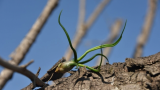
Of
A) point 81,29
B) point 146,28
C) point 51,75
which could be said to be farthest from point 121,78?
point 146,28

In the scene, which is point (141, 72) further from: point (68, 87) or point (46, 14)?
point (46, 14)

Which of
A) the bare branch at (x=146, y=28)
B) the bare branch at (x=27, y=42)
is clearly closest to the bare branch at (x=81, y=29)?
the bare branch at (x=146, y=28)

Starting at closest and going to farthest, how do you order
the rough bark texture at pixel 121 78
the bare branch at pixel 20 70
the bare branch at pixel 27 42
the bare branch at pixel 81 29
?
the bare branch at pixel 20 70 < the rough bark texture at pixel 121 78 < the bare branch at pixel 27 42 < the bare branch at pixel 81 29

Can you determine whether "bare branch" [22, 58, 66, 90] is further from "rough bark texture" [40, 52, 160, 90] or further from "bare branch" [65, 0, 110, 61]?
"bare branch" [65, 0, 110, 61]

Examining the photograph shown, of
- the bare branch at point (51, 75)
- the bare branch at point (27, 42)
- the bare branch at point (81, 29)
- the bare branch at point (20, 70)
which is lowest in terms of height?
the bare branch at point (20, 70)

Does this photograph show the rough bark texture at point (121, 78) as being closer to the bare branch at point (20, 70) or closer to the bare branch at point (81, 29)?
the bare branch at point (20, 70)

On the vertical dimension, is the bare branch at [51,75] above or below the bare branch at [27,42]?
below

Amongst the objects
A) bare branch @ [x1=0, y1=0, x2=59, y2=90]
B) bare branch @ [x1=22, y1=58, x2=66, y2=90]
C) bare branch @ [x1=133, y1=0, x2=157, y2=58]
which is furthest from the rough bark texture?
bare branch @ [x1=133, y1=0, x2=157, y2=58]
